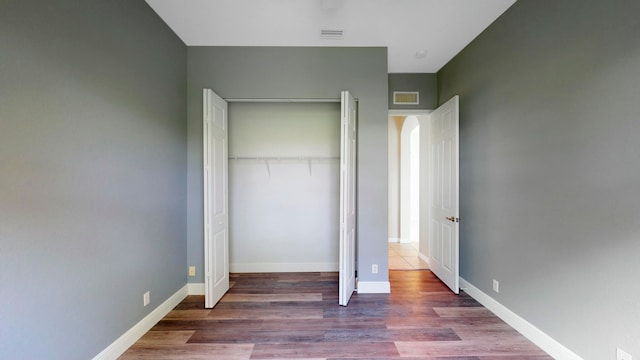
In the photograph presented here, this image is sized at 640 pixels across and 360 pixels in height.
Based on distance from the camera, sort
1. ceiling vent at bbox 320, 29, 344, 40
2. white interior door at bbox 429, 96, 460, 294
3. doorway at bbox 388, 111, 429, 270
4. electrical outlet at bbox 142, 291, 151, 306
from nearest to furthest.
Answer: electrical outlet at bbox 142, 291, 151, 306 → ceiling vent at bbox 320, 29, 344, 40 → white interior door at bbox 429, 96, 460, 294 → doorway at bbox 388, 111, 429, 270

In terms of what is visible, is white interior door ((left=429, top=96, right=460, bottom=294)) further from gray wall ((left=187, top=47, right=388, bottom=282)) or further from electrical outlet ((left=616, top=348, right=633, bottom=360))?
electrical outlet ((left=616, top=348, right=633, bottom=360))

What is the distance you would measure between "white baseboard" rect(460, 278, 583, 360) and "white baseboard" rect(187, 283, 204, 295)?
321 cm

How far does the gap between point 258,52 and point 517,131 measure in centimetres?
292

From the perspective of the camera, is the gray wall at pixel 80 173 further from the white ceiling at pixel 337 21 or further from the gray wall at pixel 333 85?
the gray wall at pixel 333 85

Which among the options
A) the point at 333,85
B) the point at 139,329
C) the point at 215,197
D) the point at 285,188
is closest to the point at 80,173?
the point at 215,197

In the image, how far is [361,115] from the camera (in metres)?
3.02

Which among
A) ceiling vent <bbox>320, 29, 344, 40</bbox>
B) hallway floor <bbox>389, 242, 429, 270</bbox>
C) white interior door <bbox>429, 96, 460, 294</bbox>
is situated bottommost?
hallway floor <bbox>389, 242, 429, 270</bbox>

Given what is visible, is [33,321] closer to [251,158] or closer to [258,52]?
[251,158]

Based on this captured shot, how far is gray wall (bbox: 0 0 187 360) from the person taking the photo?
1303 mm

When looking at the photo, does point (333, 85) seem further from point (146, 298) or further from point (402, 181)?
point (402, 181)

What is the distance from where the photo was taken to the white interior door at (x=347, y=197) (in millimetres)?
2596

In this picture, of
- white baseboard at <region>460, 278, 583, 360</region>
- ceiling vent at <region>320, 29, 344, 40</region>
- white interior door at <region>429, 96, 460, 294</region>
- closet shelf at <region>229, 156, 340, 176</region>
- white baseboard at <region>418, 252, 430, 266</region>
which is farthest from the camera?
white baseboard at <region>418, 252, 430, 266</region>

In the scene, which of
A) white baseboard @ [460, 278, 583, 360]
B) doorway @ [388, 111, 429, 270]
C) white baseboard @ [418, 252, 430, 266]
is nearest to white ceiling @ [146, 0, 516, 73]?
doorway @ [388, 111, 429, 270]

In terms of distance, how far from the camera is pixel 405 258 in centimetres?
431
